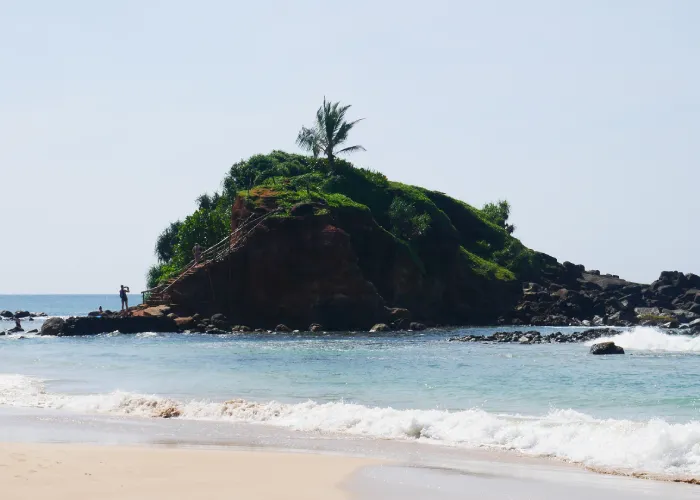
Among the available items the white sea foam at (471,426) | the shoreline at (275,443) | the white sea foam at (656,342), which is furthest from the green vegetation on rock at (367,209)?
the shoreline at (275,443)

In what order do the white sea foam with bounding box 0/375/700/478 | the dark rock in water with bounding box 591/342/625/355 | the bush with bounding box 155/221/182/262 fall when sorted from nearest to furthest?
the white sea foam with bounding box 0/375/700/478
the dark rock in water with bounding box 591/342/625/355
the bush with bounding box 155/221/182/262

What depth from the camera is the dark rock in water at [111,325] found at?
184 feet

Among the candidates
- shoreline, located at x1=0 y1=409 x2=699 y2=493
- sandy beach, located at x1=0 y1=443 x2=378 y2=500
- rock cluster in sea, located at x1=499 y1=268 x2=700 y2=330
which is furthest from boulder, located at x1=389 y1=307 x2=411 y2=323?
sandy beach, located at x1=0 y1=443 x2=378 y2=500

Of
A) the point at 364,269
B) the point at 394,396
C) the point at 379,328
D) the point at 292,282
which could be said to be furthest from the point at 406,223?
the point at 394,396

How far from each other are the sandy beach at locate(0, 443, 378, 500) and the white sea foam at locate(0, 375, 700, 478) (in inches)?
123

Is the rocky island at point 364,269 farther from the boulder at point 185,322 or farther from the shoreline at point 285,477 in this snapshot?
the shoreline at point 285,477

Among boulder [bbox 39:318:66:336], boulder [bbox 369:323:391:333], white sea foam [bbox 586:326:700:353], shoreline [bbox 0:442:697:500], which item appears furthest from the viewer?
boulder [bbox 39:318:66:336]

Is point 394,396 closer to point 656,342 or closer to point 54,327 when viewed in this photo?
point 656,342

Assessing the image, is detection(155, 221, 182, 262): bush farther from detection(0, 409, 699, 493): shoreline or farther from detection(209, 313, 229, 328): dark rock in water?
detection(0, 409, 699, 493): shoreline

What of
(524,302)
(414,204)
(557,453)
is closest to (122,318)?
(414,204)

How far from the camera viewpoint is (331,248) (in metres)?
57.9

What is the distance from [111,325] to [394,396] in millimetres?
38115

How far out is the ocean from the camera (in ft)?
49.6

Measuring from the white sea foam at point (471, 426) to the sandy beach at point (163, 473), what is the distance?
313cm
